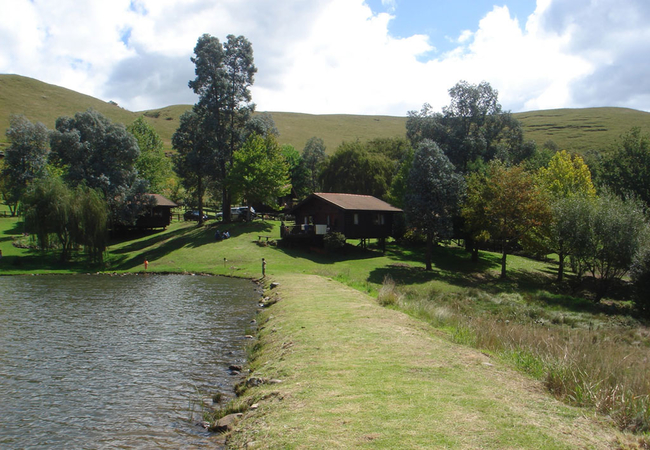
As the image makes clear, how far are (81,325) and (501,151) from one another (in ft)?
171

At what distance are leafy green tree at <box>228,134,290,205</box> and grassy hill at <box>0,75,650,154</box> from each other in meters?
95.3

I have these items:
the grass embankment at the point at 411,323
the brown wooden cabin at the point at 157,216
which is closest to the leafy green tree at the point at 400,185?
the grass embankment at the point at 411,323

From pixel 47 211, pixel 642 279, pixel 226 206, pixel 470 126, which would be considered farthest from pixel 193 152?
pixel 642 279

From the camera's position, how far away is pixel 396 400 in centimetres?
783

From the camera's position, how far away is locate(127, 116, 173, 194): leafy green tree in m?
64.8

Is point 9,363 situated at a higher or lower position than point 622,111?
lower

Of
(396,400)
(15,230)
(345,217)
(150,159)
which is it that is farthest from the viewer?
(150,159)

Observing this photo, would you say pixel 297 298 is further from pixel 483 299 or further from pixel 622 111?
pixel 622 111

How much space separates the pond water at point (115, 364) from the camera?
9.00m

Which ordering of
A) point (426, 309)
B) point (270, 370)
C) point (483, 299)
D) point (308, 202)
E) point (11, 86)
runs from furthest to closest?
point (11, 86), point (308, 202), point (483, 299), point (426, 309), point (270, 370)

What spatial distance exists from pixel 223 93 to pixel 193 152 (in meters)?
8.79

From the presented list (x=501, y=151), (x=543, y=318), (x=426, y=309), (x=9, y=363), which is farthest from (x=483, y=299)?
(x=501, y=151)

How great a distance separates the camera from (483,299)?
27.5 m

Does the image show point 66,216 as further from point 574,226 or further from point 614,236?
point 614,236
